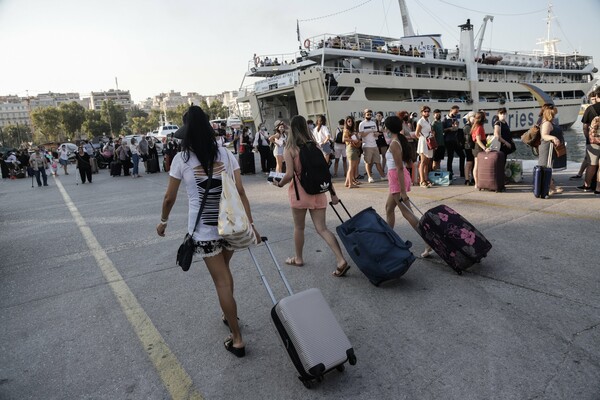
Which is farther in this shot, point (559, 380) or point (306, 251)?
point (306, 251)

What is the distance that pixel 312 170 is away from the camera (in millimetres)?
3982

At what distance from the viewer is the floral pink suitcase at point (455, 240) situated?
390 cm

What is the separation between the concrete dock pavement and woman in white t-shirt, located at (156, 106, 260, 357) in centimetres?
54

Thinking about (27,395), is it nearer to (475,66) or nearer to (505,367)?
(505,367)

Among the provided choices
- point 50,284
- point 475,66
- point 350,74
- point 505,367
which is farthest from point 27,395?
point 475,66

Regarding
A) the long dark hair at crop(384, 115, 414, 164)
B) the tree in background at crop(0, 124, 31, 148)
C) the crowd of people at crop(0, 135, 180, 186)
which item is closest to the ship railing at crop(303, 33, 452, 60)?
the crowd of people at crop(0, 135, 180, 186)

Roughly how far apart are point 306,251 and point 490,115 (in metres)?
29.4

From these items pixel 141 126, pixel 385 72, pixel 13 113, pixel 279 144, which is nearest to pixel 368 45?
pixel 385 72

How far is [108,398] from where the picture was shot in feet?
8.12

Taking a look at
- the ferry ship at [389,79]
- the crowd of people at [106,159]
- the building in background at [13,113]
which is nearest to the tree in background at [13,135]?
the building in background at [13,113]

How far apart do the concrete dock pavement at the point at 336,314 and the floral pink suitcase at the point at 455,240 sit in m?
0.18

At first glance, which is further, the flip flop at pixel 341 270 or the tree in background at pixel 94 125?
the tree in background at pixel 94 125

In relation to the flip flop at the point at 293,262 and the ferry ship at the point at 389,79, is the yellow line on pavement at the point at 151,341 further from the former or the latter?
the ferry ship at the point at 389,79

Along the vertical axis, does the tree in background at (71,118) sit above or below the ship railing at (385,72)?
above
